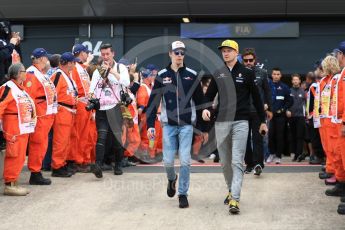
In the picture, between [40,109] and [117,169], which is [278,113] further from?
[40,109]

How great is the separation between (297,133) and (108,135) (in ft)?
15.5

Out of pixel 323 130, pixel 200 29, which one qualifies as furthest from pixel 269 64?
pixel 323 130

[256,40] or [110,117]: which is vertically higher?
[256,40]

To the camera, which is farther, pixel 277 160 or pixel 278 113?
pixel 278 113

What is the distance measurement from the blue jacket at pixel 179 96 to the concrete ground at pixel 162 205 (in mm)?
1089

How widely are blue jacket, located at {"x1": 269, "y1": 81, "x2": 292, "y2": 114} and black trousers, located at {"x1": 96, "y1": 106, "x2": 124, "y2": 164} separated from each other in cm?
350

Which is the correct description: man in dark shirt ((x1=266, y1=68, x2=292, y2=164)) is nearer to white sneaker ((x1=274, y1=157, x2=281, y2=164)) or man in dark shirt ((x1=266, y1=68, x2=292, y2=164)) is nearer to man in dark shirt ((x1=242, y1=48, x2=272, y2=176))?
white sneaker ((x1=274, y1=157, x2=281, y2=164))

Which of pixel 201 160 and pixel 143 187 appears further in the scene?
pixel 201 160

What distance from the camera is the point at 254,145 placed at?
9195mm

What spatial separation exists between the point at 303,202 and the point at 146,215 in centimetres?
200

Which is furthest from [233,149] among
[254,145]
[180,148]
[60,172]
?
[60,172]

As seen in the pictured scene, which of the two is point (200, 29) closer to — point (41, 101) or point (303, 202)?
point (41, 101)

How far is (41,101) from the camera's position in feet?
27.8

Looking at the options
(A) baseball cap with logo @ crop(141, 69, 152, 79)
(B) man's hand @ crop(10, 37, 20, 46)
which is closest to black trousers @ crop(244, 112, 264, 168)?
(A) baseball cap with logo @ crop(141, 69, 152, 79)
